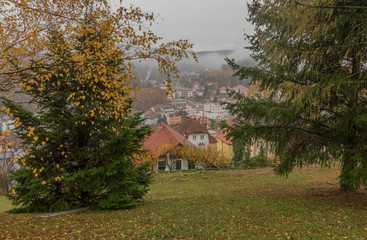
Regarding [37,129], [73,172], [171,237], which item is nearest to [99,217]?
Answer: [73,172]

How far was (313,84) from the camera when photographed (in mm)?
8352

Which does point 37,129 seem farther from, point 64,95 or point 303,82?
point 303,82

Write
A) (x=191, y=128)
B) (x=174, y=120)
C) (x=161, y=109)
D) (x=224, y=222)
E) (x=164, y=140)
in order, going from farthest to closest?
(x=161, y=109) < (x=174, y=120) < (x=191, y=128) < (x=164, y=140) < (x=224, y=222)

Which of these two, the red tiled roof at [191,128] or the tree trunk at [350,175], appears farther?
the red tiled roof at [191,128]

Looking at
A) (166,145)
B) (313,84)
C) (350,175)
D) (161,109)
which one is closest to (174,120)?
(161,109)

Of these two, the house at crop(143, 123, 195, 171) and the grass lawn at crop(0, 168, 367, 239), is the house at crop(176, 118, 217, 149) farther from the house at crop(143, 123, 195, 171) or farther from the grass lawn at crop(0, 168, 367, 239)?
the grass lawn at crop(0, 168, 367, 239)

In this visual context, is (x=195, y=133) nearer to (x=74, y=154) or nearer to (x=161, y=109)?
(x=74, y=154)

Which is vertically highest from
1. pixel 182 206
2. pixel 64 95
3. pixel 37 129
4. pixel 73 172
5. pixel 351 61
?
pixel 351 61

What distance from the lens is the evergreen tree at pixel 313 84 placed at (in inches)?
295

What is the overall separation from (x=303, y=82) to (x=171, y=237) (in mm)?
6838

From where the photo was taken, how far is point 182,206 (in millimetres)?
9781

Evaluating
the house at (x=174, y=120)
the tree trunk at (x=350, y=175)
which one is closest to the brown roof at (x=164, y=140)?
the tree trunk at (x=350, y=175)

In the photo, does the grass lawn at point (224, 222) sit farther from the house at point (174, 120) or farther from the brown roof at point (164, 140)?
the house at point (174, 120)

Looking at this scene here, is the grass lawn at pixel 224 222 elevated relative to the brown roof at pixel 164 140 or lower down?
lower down
